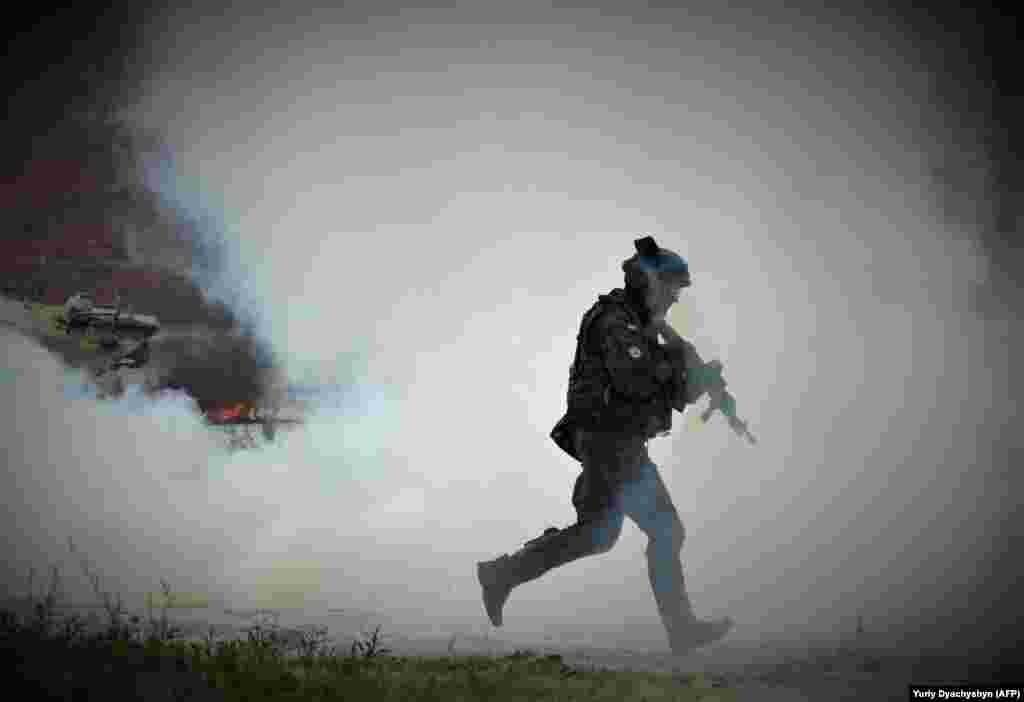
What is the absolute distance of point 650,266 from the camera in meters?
8.53

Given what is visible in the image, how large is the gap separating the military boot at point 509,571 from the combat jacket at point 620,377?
81 cm

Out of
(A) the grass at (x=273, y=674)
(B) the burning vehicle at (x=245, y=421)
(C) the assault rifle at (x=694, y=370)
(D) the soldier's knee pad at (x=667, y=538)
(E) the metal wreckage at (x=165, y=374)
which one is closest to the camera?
(A) the grass at (x=273, y=674)

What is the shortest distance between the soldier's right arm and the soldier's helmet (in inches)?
17.2

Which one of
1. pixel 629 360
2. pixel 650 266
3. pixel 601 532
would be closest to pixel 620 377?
pixel 629 360

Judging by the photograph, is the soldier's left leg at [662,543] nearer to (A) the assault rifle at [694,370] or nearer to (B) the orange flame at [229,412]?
(A) the assault rifle at [694,370]

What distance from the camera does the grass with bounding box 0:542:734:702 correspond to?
5.95 metres

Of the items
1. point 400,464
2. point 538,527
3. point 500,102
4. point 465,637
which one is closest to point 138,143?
point 400,464

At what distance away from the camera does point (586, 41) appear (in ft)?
268

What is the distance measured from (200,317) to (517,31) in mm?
66950

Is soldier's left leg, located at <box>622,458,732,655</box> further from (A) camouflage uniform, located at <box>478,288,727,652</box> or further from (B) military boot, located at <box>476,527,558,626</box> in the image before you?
(B) military boot, located at <box>476,527,558,626</box>

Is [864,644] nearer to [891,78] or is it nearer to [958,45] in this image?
[958,45]

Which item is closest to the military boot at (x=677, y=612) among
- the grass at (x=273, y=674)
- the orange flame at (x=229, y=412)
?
the grass at (x=273, y=674)

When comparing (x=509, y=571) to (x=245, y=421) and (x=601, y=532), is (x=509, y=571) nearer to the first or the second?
(x=601, y=532)

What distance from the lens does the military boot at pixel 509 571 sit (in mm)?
8312
